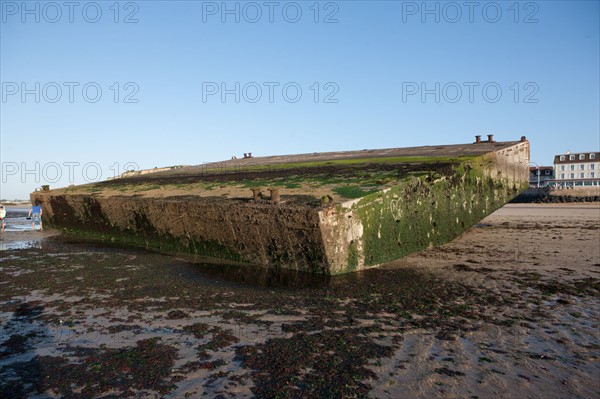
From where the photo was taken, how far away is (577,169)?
7256 centimetres

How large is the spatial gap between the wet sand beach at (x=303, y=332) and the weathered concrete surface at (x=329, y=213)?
394 mm

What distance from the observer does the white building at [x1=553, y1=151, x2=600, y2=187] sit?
7025 centimetres

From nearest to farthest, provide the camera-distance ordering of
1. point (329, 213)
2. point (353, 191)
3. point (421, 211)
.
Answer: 1. point (329, 213)
2. point (353, 191)
3. point (421, 211)

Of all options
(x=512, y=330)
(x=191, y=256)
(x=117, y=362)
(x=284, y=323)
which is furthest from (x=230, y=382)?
(x=191, y=256)

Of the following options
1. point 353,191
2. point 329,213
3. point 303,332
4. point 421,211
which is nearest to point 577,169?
point 421,211

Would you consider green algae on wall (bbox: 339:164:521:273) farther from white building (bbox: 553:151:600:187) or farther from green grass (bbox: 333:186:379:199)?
white building (bbox: 553:151:600:187)

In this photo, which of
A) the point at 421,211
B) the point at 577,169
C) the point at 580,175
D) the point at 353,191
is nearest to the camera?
the point at 353,191

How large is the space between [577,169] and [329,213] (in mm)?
80754

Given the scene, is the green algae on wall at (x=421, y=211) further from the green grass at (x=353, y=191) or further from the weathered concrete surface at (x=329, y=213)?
the green grass at (x=353, y=191)

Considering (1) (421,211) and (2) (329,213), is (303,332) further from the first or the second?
(1) (421,211)

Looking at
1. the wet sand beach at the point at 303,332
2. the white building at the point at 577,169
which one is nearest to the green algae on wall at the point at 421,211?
the wet sand beach at the point at 303,332

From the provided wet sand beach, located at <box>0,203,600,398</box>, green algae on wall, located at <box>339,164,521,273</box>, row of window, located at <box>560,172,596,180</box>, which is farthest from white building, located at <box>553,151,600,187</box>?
wet sand beach, located at <box>0,203,600,398</box>

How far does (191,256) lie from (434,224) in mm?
4373

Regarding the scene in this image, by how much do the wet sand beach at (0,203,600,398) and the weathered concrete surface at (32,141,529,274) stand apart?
394 millimetres
